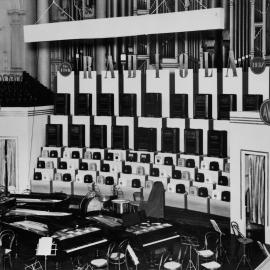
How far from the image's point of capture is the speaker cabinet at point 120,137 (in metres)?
16.5

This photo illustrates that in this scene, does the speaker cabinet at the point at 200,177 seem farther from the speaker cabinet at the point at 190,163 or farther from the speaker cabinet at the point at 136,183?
the speaker cabinet at the point at 136,183

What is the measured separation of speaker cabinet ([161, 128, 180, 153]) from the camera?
15.6 meters

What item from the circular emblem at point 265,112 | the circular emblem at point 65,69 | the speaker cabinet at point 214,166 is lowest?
the speaker cabinet at point 214,166

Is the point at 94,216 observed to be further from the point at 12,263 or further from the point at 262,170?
the point at 262,170

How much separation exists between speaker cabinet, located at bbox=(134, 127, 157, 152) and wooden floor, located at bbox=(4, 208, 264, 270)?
1842 millimetres

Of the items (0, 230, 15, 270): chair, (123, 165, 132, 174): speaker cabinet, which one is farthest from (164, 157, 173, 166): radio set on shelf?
(0, 230, 15, 270): chair

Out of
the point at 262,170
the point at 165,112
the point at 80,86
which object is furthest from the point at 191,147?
the point at 80,86

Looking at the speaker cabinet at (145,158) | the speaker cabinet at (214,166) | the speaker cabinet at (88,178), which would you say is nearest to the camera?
the speaker cabinet at (214,166)

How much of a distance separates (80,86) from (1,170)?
11.0 feet

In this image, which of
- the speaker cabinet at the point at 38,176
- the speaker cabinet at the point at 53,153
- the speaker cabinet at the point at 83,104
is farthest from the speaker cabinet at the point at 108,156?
the speaker cabinet at the point at 38,176

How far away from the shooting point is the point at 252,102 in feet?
46.4

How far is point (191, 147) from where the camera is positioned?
15.3 meters

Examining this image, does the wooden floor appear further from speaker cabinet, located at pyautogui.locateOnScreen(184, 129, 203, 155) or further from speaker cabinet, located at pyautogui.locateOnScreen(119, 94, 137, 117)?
speaker cabinet, located at pyautogui.locateOnScreen(119, 94, 137, 117)

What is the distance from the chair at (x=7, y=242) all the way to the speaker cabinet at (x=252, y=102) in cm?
624
